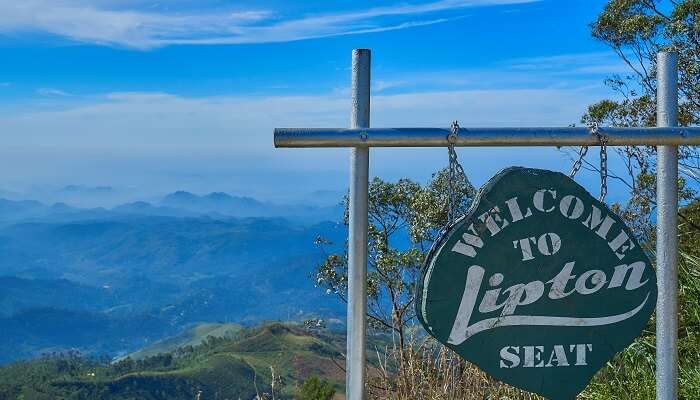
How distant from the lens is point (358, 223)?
2561mm

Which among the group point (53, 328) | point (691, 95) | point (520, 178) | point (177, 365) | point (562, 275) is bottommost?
point (53, 328)

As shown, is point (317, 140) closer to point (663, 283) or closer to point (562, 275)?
point (562, 275)

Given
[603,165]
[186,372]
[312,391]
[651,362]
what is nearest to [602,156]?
[603,165]

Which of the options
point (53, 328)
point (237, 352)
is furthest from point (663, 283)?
point (53, 328)

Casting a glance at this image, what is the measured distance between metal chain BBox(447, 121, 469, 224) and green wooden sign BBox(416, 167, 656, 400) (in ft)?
0.18

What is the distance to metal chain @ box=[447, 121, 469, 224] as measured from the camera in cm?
236

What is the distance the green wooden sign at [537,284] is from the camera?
233cm

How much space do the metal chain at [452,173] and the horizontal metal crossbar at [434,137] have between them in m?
0.02

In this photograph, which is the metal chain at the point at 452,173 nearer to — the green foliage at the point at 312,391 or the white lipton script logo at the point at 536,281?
the white lipton script logo at the point at 536,281

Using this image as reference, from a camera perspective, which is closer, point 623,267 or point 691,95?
point 623,267

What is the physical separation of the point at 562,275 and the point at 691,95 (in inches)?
325

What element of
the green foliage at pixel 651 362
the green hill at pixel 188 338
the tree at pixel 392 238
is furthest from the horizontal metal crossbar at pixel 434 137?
the green hill at pixel 188 338

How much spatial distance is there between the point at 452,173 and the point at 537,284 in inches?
16.8

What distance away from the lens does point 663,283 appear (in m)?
2.71
